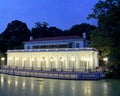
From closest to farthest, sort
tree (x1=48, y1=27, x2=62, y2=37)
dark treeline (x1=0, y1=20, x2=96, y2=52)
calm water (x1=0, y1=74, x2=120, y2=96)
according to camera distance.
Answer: calm water (x1=0, y1=74, x2=120, y2=96) → dark treeline (x1=0, y1=20, x2=96, y2=52) → tree (x1=48, y1=27, x2=62, y2=37)

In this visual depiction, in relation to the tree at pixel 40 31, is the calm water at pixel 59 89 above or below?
below

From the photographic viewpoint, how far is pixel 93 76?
31.2m

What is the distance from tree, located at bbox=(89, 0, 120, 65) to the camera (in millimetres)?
23766

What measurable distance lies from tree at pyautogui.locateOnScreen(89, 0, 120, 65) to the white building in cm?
1676

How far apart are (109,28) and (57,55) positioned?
25.4 meters

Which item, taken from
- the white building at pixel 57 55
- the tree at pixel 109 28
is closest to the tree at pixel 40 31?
the white building at pixel 57 55

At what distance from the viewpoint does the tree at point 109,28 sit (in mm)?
23766

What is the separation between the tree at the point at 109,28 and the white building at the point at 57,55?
16765 millimetres

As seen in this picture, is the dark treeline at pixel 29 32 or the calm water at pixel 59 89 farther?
the dark treeline at pixel 29 32

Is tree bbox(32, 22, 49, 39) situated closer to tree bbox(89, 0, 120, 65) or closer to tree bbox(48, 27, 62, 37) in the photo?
tree bbox(48, 27, 62, 37)

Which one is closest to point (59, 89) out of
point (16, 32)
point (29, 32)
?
point (16, 32)

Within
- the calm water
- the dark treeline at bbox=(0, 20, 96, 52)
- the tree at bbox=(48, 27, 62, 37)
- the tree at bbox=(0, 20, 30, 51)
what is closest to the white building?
the dark treeline at bbox=(0, 20, 96, 52)

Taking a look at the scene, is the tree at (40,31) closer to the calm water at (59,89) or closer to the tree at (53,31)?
the tree at (53,31)

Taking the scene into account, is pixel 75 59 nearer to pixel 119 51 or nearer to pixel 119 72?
pixel 119 72
